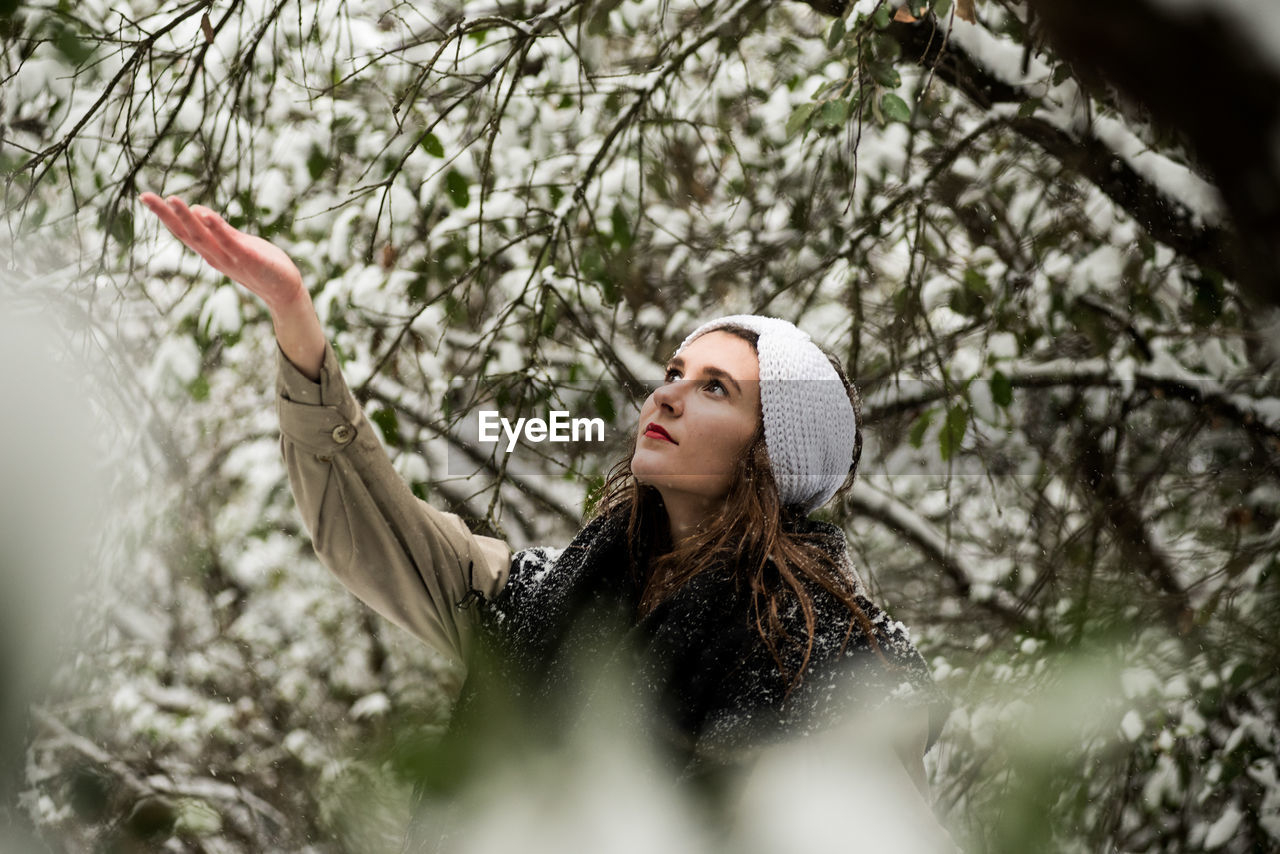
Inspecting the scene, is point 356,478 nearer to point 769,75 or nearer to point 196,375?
point 196,375

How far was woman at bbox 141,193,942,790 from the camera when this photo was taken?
26.5 inches

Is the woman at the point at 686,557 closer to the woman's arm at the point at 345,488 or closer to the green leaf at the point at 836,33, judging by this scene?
the woman's arm at the point at 345,488

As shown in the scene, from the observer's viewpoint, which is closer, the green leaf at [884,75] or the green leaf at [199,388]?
the green leaf at [884,75]

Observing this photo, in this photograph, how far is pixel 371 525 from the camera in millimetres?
755

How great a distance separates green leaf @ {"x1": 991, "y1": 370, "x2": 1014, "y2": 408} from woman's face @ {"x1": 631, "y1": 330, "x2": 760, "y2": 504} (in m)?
0.58

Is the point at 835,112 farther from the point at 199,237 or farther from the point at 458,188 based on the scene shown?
the point at 199,237

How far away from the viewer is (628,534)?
81 centimetres

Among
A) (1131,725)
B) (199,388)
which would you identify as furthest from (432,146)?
(1131,725)

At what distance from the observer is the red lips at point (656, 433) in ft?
2.56

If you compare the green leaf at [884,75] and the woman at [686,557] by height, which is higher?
the green leaf at [884,75]

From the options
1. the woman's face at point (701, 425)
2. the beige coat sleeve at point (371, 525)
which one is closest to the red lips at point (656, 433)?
the woman's face at point (701, 425)

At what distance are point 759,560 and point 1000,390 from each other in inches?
25.8

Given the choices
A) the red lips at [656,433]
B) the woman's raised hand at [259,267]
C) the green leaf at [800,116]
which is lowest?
the red lips at [656,433]

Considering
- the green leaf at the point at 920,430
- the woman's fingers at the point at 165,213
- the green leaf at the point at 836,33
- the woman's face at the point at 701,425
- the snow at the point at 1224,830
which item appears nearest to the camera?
the woman's fingers at the point at 165,213
